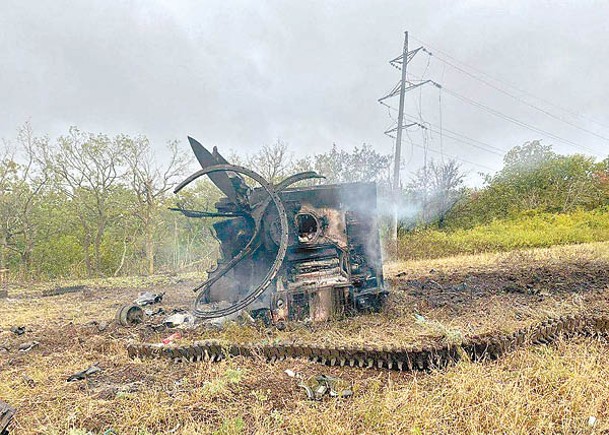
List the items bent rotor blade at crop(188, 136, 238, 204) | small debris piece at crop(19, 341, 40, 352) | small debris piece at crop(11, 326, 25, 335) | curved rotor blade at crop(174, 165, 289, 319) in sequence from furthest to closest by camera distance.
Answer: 1. bent rotor blade at crop(188, 136, 238, 204)
2. small debris piece at crop(11, 326, 25, 335)
3. curved rotor blade at crop(174, 165, 289, 319)
4. small debris piece at crop(19, 341, 40, 352)

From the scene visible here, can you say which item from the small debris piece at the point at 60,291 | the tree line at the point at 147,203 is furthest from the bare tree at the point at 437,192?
the small debris piece at the point at 60,291

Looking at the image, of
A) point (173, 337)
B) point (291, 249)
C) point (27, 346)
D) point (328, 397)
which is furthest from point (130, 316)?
point (328, 397)

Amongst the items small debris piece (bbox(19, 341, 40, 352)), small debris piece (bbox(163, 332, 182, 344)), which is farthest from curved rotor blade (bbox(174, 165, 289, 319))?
small debris piece (bbox(19, 341, 40, 352))

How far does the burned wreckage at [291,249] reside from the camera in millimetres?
6828

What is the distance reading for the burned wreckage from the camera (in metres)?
6.83

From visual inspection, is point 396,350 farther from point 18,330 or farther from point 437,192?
point 437,192

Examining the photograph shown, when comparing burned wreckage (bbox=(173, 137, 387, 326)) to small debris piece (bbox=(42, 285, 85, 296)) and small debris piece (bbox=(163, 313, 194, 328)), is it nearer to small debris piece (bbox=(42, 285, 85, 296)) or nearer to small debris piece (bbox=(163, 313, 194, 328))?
small debris piece (bbox=(163, 313, 194, 328))

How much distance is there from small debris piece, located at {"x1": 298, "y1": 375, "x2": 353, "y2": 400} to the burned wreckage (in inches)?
92.7

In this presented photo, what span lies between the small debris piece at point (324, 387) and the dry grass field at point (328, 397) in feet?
0.34

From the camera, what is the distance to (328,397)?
386 cm

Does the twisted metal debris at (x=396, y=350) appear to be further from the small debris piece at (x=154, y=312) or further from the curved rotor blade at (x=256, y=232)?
the small debris piece at (x=154, y=312)

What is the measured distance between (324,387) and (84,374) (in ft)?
9.10

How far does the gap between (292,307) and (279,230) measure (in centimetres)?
147

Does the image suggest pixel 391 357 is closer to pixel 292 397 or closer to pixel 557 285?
pixel 292 397
